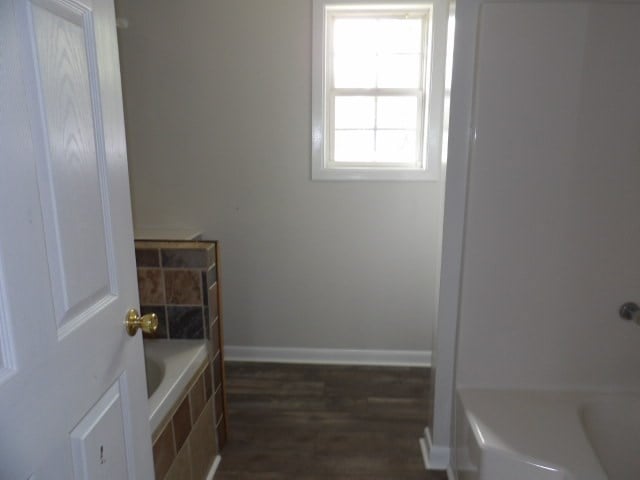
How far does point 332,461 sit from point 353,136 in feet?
5.80

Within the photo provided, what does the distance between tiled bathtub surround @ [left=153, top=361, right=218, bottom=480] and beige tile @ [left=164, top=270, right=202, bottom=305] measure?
0.27 meters

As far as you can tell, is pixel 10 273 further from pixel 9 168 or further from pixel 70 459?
pixel 70 459

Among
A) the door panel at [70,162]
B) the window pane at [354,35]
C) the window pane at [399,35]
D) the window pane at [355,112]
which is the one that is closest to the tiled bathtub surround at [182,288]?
the door panel at [70,162]

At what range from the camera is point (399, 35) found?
2.54 m

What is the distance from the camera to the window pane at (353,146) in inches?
105

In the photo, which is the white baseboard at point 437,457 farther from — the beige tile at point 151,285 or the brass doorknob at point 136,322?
the brass doorknob at point 136,322

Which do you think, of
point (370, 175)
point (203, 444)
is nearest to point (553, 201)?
point (370, 175)

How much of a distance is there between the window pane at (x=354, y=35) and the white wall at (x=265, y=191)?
218 mm

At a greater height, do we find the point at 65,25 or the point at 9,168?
the point at 65,25

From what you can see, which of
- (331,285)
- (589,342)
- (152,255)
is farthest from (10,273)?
(331,285)

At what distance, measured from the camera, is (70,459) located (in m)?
0.75

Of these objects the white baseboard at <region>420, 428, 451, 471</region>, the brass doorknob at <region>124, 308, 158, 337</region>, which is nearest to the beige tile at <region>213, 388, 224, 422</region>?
the white baseboard at <region>420, 428, 451, 471</region>

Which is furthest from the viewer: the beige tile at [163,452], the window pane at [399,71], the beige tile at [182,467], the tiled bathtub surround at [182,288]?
the window pane at [399,71]

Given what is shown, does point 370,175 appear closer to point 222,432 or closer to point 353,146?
point 353,146
